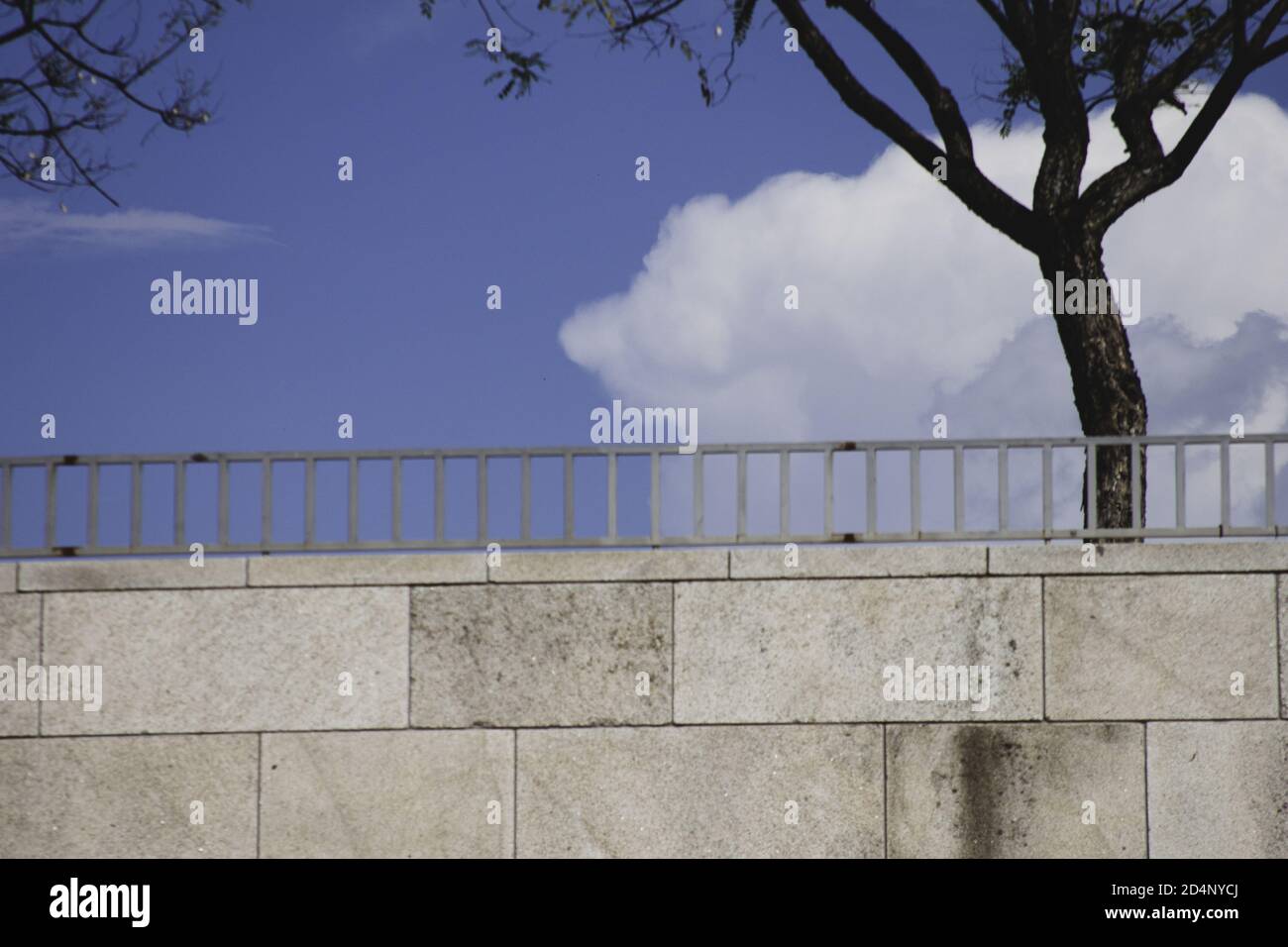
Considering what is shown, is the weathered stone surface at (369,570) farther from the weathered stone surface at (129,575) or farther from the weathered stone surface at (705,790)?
the weathered stone surface at (705,790)

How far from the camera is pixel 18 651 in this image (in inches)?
397

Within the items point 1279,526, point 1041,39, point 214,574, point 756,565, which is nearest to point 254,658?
point 214,574

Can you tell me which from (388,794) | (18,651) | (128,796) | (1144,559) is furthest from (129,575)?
(1144,559)

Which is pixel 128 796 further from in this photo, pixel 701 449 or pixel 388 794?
pixel 701 449

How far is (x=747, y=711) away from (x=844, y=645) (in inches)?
33.4

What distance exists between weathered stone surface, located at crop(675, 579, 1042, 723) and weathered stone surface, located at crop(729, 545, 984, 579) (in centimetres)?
7

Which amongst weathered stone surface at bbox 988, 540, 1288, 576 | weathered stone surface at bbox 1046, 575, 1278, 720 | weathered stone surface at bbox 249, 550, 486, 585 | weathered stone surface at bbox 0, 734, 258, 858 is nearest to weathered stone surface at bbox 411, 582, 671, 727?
weathered stone surface at bbox 249, 550, 486, 585

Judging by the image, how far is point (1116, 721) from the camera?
31.4 feet

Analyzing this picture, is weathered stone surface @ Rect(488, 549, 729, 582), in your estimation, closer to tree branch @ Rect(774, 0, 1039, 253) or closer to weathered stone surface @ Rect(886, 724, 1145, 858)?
weathered stone surface @ Rect(886, 724, 1145, 858)

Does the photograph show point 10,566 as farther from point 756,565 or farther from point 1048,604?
point 1048,604

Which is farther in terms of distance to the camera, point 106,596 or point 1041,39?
point 1041,39

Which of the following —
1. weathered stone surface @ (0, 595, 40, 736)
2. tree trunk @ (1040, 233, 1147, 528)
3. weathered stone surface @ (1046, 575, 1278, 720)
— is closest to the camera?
weathered stone surface @ (1046, 575, 1278, 720)

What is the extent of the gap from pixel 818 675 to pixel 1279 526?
367cm

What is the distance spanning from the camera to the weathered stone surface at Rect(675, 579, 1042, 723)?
9516 millimetres
